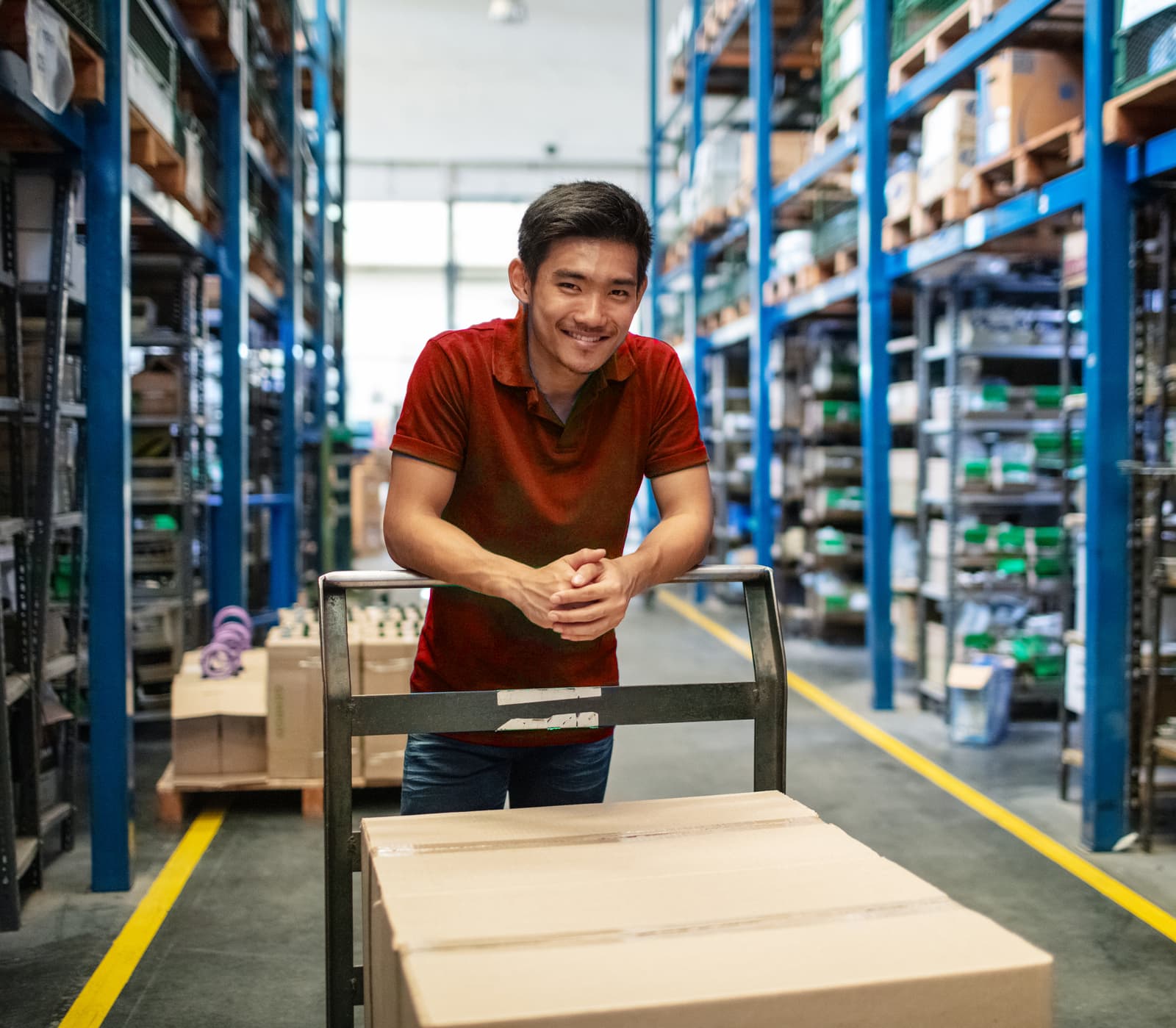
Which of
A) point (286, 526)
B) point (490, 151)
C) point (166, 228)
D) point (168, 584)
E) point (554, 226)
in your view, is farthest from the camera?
point (490, 151)

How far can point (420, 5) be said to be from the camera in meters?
18.6

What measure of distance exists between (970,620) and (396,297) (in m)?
19.6

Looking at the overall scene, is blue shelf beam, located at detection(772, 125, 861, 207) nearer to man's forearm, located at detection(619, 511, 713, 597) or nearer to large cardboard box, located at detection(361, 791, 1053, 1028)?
man's forearm, located at detection(619, 511, 713, 597)

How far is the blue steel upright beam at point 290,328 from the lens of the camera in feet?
33.6

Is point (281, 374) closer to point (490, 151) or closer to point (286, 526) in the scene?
point (286, 526)

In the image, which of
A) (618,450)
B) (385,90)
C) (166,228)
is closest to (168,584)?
(166,228)

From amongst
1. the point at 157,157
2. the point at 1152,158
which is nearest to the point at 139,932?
the point at 157,157

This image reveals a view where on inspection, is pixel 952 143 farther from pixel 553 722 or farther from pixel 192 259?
pixel 553 722

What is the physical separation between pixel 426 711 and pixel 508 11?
1670cm

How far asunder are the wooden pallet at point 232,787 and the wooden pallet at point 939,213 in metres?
4.15

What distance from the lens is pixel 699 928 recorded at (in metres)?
1.47

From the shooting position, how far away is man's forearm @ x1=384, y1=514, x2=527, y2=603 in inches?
78.6

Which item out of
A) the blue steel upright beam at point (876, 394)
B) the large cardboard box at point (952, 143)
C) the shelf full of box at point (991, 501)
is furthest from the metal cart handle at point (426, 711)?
the blue steel upright beam at point (876, 394)

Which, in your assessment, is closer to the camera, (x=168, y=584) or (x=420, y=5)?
(x=168, y=584)
